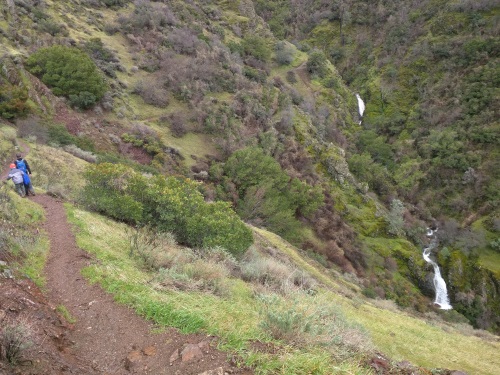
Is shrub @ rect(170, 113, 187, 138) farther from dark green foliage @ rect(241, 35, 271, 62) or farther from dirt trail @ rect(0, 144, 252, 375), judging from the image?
dirt trail @ rect(0, 144, 252, 375)

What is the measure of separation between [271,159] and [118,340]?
1185 inches

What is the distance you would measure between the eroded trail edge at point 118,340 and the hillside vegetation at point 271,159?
0.26 metres

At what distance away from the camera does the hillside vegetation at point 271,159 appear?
8188 millimetres

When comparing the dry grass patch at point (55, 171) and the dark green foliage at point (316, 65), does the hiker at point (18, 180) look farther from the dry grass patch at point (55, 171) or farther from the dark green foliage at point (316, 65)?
the dark green foliage at point (316, 65)

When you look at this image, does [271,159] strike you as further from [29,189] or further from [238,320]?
[238,320]

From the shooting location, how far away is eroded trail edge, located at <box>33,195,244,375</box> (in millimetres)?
4742

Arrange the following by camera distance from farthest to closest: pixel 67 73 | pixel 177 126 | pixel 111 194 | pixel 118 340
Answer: pixel 177 126 → pixel 67 73 → pixel 111 194 → pixel 118 340

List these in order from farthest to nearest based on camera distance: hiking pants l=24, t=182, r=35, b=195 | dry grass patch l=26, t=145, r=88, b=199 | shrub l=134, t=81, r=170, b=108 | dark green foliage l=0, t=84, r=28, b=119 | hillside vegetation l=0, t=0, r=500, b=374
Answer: shrub l=134, t=81, r=170, b=108
dark green foliage l=0, t=84, r=28, b=119
dry grass patch l=26, t=145, r=88, b=199
hiking pants l=24, t=182, r=35, b=195
hillside vegetation l=0, t=0, r=500, b=374

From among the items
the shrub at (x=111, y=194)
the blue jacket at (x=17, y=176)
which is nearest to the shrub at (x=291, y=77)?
the shrub at (x=111, y=194)

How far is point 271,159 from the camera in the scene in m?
34.9

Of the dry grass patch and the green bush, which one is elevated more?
the green bush

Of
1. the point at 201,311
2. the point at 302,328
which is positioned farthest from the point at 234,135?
the point at 302,328

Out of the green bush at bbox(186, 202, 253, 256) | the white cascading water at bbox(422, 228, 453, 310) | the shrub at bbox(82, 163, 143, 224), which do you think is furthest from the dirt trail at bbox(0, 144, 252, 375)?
the white cascading water at bbox(422, 228, 453, 310)

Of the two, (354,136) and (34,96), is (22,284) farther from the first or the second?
(354,136)
